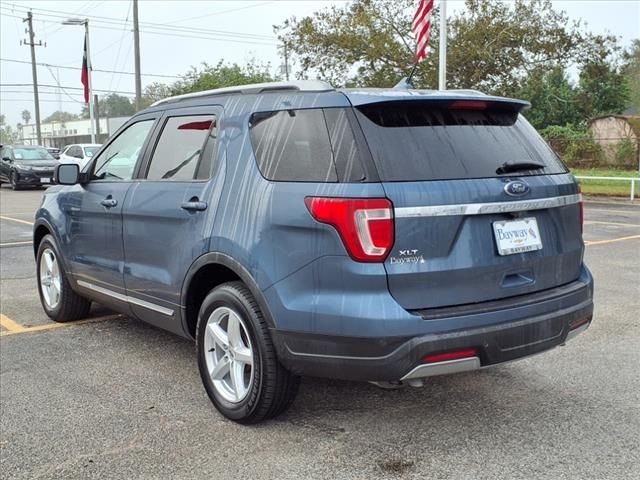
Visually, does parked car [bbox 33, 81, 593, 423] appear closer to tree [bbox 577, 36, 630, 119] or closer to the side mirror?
the side mirror

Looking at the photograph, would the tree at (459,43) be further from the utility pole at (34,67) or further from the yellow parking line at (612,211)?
the utility pole at (34,67)

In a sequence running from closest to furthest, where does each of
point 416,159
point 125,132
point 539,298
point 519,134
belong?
point 416,159, point 539,298, point 519,134, point 125,132

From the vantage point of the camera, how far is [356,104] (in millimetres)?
3234

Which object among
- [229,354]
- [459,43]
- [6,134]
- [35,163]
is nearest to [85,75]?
[35,163]

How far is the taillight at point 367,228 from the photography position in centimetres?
301

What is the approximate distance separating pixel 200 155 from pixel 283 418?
5.18ft

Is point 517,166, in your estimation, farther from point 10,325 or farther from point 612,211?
point 612,211

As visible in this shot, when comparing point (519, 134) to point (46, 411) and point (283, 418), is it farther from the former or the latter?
point (46, 411)

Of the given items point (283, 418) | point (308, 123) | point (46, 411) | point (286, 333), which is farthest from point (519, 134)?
point (46, 411)

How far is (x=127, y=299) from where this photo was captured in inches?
182

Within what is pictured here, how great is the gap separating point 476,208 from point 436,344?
663 mm

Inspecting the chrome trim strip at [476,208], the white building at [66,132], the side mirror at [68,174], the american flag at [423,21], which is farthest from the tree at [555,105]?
the white building at [66,132]

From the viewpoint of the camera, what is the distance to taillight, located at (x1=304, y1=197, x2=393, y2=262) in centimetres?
301

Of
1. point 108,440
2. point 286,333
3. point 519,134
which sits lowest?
point 108,440
